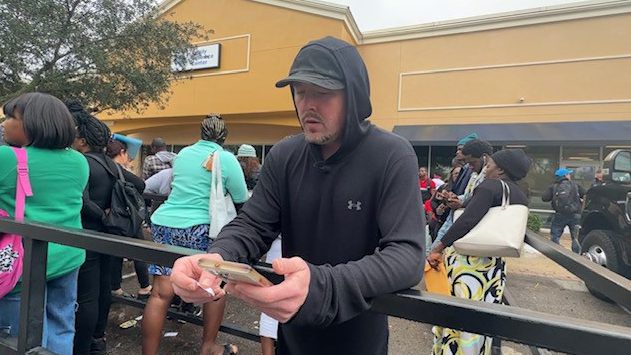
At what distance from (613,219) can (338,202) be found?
17.1 feet

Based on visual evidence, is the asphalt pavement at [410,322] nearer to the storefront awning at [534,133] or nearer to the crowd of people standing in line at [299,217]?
the crowd of people standing in line at [299,217]

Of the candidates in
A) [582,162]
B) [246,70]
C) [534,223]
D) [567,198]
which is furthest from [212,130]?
[246,70]

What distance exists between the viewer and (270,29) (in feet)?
45.7

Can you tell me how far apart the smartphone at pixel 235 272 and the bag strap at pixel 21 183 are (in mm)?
1601

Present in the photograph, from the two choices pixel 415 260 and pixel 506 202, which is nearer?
pixel 415 260

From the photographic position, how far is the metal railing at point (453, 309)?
2.51 feet

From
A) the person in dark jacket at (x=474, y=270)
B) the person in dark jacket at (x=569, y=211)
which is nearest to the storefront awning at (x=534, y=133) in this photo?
the person in dark jacket at (x=569, y=211)

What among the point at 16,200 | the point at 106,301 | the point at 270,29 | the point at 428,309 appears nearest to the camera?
the point at 428,309

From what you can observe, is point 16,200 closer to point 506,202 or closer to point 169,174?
point 169,174

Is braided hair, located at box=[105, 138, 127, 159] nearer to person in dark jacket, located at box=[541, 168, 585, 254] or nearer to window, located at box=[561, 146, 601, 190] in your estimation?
person in dark jacket, located at box=[541, 168, 585, 254]

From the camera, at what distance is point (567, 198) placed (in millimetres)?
7359

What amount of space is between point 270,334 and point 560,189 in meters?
7.15

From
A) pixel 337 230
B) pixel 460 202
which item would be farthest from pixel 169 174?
pixel 337 230

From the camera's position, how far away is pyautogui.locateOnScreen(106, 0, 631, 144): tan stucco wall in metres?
10.6
